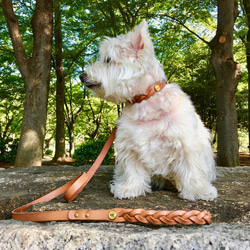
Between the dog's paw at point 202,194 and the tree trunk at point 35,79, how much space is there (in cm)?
620

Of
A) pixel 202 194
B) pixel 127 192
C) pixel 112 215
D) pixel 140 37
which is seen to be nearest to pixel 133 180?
pixel 127 192

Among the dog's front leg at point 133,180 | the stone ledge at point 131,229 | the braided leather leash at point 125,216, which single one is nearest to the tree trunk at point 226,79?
the stone ledge at point 131,229

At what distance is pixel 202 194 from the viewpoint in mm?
2334

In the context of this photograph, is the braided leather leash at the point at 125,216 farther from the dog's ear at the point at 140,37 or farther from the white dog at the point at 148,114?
the dog's ear at the point at 140,37

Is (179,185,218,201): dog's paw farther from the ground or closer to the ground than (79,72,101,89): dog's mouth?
closer to the ground

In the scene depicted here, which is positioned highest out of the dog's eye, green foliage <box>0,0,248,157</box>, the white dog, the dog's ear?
green foliage <box>0,0,248,157</box>

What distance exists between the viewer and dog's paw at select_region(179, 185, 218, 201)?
231 cm

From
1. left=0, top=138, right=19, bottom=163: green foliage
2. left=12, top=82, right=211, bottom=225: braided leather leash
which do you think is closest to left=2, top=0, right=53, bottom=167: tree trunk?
left=12, top=82, right=211, bottom=225: braided leather leash

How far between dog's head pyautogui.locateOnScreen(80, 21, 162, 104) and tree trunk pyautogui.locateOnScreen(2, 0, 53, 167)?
566 cm

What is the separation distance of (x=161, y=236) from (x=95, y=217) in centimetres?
52

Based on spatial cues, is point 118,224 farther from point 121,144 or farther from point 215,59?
point 215,59

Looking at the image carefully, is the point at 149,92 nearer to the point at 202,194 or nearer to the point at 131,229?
the point at 202,194

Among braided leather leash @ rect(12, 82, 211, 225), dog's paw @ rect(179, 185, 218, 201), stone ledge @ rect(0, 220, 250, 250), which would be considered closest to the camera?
stone ledge @ rect(0, 220, 250, 250)

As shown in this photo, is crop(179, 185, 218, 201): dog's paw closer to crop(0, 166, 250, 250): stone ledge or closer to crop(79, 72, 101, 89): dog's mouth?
crop(0, 166, 250, 250): stone ledge
